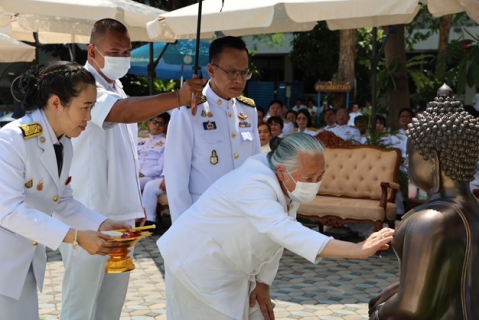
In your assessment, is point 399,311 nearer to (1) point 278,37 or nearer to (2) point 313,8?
(2) point 313,8

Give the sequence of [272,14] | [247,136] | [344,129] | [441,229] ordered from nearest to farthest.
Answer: [441,229]
[247,136]
[272,14]
[344,129]

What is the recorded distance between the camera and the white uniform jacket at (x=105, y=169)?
4176 mm

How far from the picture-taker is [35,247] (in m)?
3.29

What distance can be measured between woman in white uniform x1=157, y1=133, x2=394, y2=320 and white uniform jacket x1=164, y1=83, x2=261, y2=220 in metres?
0.58

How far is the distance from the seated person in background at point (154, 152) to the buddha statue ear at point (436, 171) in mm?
Answer: 7786

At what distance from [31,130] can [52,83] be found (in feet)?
0.74

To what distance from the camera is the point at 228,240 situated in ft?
10.8

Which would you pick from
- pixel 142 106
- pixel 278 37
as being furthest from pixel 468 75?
pixel 278 37

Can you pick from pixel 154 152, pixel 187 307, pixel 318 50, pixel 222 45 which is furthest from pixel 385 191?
pixel 318 50

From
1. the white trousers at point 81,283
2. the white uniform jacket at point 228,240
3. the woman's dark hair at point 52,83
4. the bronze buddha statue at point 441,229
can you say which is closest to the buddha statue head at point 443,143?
the bronze buddha statue at point 441,229

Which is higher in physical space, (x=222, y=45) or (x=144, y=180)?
(x=222, y=45)

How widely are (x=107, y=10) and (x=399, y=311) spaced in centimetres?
630

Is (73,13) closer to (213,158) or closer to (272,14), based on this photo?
(272,14)

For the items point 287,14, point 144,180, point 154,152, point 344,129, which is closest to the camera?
point 287,14
